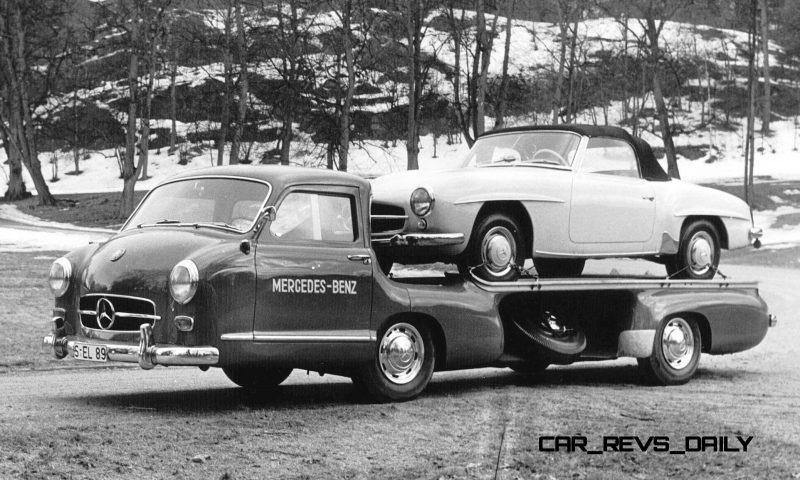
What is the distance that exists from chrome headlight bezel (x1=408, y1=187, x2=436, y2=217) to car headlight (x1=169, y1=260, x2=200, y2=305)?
221 centimetres

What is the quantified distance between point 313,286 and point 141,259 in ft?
4.13

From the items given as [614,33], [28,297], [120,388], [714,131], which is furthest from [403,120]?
[614,33]

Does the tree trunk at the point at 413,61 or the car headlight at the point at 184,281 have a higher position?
the tree trunk at the point at 413,61

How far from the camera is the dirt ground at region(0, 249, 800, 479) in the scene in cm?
662

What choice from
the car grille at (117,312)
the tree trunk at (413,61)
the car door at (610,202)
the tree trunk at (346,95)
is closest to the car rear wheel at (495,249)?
the car door at (610,202)

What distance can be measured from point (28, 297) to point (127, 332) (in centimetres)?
1034

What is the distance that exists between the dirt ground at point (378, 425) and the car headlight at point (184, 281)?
85 cm

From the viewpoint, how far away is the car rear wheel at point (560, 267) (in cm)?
1115

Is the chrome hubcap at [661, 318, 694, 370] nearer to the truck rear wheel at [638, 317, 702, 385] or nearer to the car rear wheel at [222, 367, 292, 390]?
the truck rear wheel at [638, 317, 702, 385]

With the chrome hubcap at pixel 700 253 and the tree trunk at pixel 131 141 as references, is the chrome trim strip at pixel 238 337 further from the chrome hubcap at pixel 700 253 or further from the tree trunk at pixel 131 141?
the tree trunk at pixel 131 141

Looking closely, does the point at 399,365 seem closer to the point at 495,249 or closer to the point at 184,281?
the point at 495,249

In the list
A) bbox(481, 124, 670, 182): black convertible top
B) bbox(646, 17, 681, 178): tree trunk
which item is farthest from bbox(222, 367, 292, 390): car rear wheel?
bbox(646, 17, 681, 178): tree trunk

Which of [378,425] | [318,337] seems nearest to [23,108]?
[318,337]

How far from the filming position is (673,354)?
11.1 m
